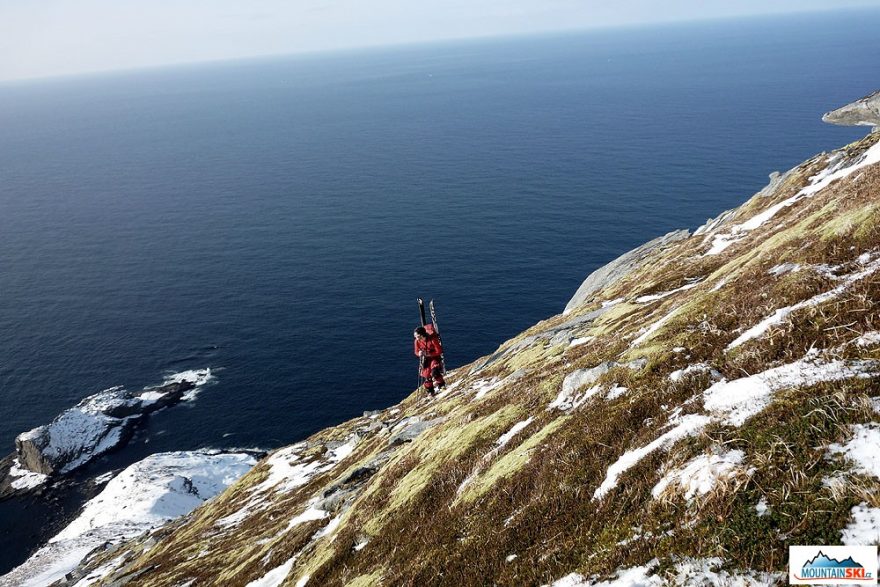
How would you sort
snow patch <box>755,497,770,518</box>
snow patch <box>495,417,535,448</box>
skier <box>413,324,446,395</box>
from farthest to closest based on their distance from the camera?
skier <box>413,324,446,395</box>, snow patch <box>495,417,535,448</box>, snow patch <box>755,497,770,518</box>

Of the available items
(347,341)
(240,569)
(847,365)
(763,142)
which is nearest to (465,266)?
(347,341)

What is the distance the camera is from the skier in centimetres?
3072

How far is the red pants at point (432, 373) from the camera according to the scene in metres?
34.4

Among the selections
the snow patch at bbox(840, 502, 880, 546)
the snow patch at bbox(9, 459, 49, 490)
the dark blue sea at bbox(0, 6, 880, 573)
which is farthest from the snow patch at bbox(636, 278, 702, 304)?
the snow patch at bbox(9, 459, 49, 490)

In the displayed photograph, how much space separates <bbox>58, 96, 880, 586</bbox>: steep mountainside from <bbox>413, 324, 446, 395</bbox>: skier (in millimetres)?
8265

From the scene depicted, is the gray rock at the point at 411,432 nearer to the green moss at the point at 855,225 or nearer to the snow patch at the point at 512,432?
the snow patch at the point at 512,432

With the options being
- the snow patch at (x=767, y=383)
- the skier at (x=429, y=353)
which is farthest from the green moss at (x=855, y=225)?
the skier at (x=429, y=353)

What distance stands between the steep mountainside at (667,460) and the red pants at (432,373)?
445 inches

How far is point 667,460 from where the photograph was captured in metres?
9.72

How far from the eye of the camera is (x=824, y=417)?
27.2ft

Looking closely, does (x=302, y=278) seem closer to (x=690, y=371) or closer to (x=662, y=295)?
(x=662, y=295)

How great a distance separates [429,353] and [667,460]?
904 inches

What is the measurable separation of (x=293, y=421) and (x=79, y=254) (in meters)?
114

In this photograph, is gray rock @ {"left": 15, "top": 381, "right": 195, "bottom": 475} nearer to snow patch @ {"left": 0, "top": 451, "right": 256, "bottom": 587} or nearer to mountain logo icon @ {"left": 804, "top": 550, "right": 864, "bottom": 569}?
snow patch @ {"left": 0, "top": 451, "right": 256, "bottom": 587}
